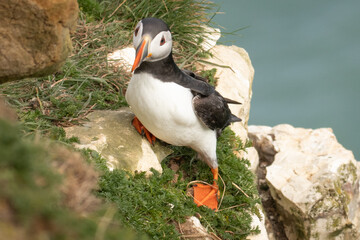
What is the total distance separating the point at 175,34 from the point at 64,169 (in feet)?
18.1

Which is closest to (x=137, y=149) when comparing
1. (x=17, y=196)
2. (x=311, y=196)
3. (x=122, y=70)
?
(x=122, y=70)

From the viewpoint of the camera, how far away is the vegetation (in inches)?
34.4

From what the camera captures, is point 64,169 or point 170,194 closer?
point 64,169

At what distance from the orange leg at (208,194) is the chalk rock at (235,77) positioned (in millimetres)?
1320

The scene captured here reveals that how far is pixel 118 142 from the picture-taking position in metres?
3.89

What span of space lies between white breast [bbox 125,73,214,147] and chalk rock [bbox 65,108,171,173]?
269mm

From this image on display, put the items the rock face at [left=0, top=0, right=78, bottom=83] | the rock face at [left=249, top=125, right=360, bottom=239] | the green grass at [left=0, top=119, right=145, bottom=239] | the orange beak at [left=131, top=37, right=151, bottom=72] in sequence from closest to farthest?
the green grass at [left=0, top=119, right=145, bottom=239]
the rock face at [left=0, top=0, right=78, bottom=83]
the orange beak at [left=131, top=37, right=151, bottom=72]
the rock face at [left=249, top=125, right=360, bottom=239]

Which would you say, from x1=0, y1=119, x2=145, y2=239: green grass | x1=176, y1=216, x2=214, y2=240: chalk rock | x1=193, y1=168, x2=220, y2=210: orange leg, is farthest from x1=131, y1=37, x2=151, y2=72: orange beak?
x1=0, y1=119, x2=145, y2=239: green grass

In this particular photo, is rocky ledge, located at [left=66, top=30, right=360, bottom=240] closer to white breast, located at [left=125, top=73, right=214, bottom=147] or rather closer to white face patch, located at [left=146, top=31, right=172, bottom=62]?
white breast, located at [left=125, top=73, right=214, bottom=147]

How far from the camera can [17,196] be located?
2.72 feet

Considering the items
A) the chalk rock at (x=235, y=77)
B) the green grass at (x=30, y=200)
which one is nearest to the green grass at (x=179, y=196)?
the chalk rock at (x=235, y=77)

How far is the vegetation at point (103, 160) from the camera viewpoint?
88 cm

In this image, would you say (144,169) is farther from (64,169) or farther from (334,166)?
(334,166)

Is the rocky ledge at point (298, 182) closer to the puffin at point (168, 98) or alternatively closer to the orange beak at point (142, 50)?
the puffin at point (168, 98)
